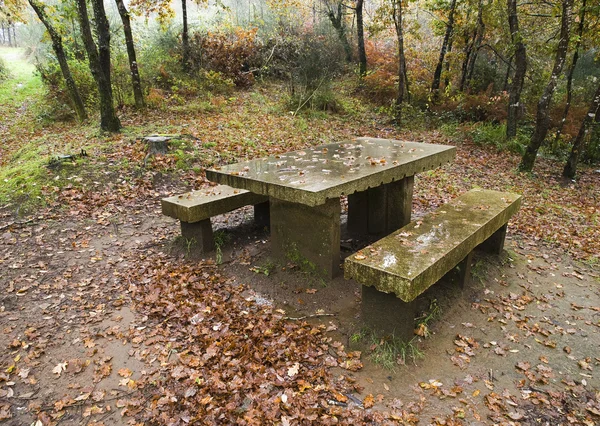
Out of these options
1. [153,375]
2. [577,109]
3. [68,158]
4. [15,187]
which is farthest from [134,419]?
[577,109]

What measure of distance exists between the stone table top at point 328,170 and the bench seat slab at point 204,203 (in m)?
0.59

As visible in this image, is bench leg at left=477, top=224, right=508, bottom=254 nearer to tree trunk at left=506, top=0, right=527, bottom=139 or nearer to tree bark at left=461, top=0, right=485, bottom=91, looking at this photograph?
tree trunk at left=506, top=0, right=527, bottom=139

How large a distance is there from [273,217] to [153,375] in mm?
2167

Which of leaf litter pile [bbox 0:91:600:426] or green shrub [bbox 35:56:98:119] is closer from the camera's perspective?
leaf litter pile [bbox 0:91:600:426]

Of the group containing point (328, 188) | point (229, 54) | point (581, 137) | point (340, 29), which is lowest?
point (328, 188)

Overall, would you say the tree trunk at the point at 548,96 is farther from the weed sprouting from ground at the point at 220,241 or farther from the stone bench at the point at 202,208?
the weed sprouting from ground at the point at 220,241

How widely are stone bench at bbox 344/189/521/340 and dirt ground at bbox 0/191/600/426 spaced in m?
0.31

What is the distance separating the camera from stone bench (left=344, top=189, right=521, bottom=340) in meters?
3.18

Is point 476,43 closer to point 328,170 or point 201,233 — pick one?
point 328,170

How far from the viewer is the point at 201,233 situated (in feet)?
16.5

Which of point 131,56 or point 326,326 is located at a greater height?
point 131,56

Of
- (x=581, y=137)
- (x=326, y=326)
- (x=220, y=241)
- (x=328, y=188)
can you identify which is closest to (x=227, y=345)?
(x=326, y=326)

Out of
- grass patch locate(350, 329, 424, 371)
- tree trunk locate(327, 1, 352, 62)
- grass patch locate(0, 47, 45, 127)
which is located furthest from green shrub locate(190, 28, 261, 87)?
grass patch locate(350, 329, 424, 371)

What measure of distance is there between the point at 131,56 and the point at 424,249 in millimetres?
10464
